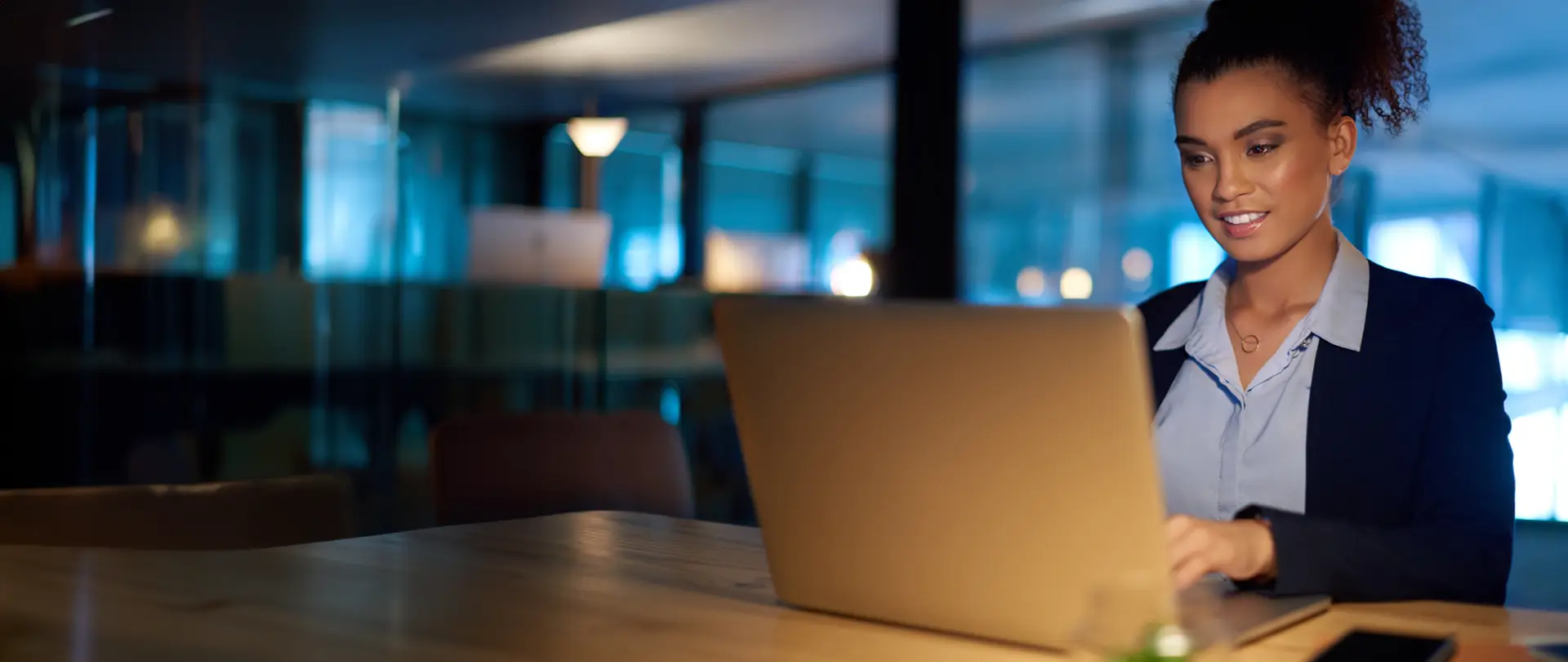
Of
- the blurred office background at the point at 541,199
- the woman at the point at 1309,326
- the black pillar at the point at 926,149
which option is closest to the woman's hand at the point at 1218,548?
the woman at the point at 1309,326

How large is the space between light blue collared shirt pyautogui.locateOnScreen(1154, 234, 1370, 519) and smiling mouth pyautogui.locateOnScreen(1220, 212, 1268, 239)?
4.7 inches

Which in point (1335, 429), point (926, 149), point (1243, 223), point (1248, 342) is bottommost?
point (1335, 429)

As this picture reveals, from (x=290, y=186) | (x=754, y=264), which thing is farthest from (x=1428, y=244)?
(x=290, y=186)

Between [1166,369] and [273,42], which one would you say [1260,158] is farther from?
[273,42]

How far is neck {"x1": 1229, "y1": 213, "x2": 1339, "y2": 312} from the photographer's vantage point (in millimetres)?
1773

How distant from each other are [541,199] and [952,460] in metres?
4.46

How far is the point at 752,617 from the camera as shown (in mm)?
1143

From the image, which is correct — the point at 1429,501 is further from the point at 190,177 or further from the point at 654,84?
the point at 654,84

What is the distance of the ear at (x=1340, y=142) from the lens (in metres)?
1.76

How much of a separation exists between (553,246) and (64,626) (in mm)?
3534

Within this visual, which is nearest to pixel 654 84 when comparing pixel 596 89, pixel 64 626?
pixel 596 89

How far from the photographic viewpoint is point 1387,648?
37.4 inches

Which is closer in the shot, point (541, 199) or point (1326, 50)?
point (1326, 50)

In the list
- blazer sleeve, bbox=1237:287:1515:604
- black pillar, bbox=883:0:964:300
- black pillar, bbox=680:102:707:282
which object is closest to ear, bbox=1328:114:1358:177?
blazer sleeve, bbox=1237:287:1515:604
